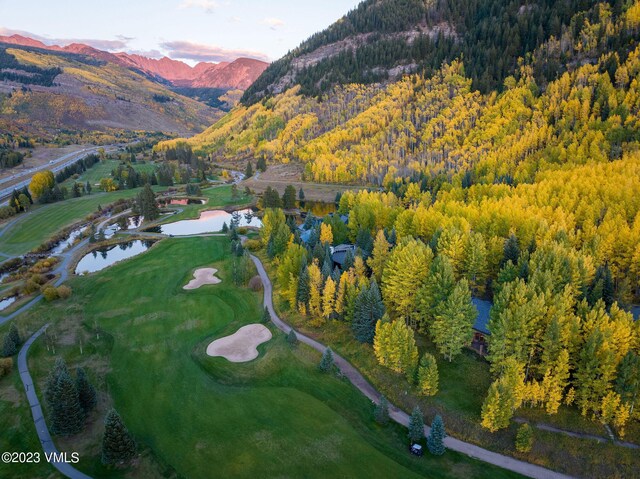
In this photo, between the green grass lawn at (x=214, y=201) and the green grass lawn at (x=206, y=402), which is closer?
the green grass lawn at (x=206, y=402)

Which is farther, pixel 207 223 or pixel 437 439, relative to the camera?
pixel 207 223

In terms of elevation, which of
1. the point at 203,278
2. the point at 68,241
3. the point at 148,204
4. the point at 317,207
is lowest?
the point at 317,207

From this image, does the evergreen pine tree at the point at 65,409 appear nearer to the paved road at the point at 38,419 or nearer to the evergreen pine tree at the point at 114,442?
the paved road at the point at 38,419

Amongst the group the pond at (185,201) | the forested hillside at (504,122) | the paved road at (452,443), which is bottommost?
the pond at (185,201)

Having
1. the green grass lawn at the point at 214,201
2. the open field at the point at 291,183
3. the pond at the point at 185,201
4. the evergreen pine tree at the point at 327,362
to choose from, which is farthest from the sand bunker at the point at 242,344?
the pond at the point at 185,201

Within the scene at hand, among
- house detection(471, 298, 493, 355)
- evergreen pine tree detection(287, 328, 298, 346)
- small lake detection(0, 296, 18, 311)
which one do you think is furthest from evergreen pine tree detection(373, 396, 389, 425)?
small lake detection(0, 296, 18, 311)

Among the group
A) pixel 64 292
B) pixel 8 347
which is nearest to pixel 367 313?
pixel 8 347

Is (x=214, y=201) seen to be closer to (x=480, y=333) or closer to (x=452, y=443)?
(x=480, y=333)
